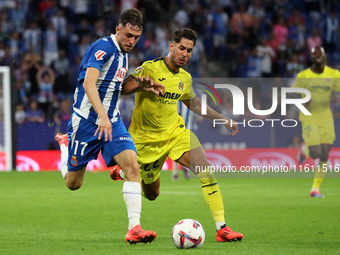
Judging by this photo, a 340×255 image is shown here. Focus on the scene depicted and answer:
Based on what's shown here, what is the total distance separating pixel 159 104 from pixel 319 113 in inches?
206

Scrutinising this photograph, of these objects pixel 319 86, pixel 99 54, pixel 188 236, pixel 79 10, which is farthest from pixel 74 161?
pixel 79 10

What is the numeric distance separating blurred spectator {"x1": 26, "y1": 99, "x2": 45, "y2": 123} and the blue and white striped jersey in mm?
10849

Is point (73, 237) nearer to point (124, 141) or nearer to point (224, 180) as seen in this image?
point (124, 141)

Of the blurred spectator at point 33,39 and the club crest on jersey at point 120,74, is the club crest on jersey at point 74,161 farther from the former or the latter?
the blurred spectator at point 33,39

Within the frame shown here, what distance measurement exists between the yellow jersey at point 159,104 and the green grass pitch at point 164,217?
109cm

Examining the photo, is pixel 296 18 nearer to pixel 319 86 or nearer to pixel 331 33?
pixel 331 33

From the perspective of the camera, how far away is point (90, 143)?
681 cm

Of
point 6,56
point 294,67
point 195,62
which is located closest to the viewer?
point 6,56

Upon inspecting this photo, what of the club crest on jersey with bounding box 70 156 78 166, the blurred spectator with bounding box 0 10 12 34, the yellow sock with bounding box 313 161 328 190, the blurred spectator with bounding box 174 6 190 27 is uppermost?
the blurred spectator with bounding box 174 6 190 27

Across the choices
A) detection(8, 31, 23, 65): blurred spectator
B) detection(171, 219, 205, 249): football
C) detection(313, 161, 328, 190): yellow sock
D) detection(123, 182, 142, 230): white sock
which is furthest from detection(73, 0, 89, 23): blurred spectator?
detection(171, 219, 205, 249): football

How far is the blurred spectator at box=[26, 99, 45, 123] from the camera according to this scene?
17.4 meters

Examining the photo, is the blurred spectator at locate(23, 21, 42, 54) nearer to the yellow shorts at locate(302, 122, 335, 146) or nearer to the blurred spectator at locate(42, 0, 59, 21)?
the blurred spectator at locate(42, 0, 59, 21)

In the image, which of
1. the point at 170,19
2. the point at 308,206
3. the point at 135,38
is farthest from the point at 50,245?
the point at 170,19

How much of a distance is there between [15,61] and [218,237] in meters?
13.2
